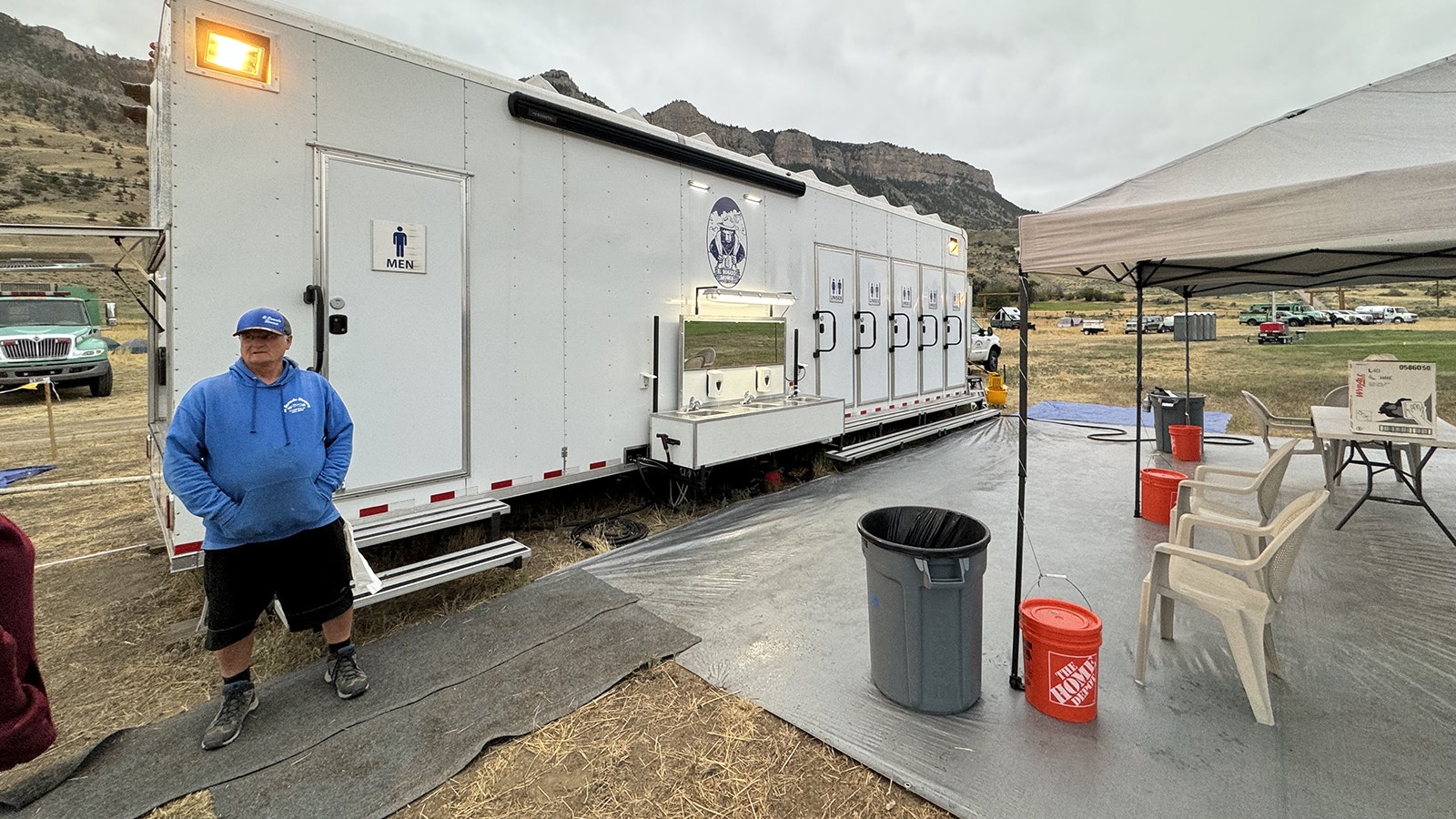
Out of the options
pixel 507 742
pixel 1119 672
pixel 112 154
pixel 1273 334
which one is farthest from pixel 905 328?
pixel 112 154

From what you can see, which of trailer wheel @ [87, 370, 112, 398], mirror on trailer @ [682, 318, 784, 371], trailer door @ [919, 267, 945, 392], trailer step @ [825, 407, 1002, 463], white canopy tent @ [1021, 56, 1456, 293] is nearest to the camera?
white canopy tent @ [1021, 56, 1456, 293]

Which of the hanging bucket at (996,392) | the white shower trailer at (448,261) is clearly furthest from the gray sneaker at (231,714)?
the hanging bucket at (996,392)

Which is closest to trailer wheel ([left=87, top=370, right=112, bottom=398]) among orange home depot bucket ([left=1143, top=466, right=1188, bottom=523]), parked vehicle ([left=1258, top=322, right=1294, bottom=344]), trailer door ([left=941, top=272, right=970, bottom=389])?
trailer door ([left=941, top=272, right=970, bottom=389])

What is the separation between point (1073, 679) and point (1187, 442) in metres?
6.21

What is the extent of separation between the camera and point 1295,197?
2619 millimetres

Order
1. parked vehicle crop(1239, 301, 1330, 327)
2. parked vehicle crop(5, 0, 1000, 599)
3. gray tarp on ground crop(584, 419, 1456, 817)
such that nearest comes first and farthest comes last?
Answer: gray tarp on ground crop(584, 419, 1456, 817)
parked vehicle crop(5, 0, 1000, 599)
parked vehicle crop(1239, 301, 1330, 327)

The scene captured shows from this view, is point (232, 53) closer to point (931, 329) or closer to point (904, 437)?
point (904, 437)

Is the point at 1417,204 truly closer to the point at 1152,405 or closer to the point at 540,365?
the point at 540,365

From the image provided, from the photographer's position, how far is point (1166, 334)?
38.3m

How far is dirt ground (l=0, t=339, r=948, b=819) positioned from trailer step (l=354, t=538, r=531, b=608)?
0.27m

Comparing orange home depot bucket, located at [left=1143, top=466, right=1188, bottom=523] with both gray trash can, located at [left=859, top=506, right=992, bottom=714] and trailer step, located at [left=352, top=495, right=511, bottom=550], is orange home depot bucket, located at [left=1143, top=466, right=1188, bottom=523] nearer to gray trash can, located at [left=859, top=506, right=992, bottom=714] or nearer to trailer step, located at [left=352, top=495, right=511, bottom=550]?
gray trash can, located at [left=859, top=506, right=992, bottom=714]

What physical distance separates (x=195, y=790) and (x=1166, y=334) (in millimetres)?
47571

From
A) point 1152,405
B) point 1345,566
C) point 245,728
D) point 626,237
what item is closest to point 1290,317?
point 1152,405

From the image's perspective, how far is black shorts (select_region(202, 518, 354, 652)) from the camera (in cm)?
247
